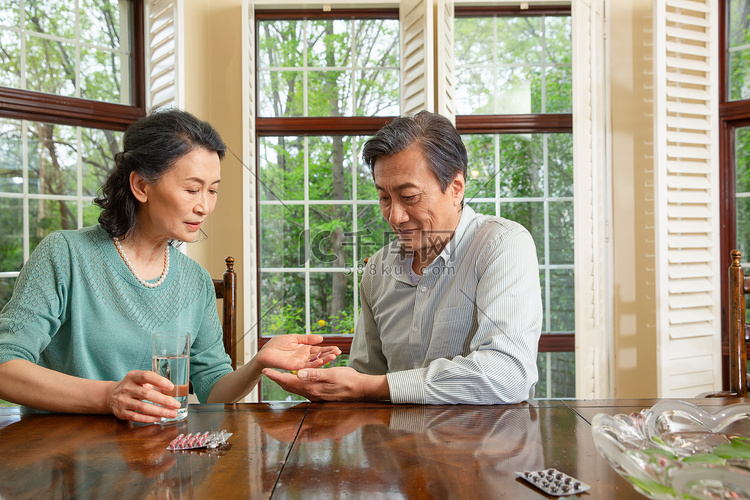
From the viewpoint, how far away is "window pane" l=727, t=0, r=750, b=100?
2.77 meters

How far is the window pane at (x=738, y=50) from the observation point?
2768mm

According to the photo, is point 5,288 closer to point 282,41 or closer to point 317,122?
point 317,122

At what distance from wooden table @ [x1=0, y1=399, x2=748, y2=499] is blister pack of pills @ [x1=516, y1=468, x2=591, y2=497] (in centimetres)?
1

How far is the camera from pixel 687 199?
2635 mm

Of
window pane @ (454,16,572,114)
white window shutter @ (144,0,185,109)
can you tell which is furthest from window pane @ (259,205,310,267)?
window pane @ (454,16,572,114)

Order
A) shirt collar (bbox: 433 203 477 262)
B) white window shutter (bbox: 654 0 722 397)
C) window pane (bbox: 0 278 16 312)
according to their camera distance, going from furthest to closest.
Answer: white window shutter (bbox: 654 0 722 397)
window pane (bbox: 0 278 16 312)
shirt collar (bbox: 433 203 477 262)

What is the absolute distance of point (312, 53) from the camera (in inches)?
126

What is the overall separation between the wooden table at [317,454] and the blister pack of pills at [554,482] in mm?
12

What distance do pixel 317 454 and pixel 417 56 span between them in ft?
7.98

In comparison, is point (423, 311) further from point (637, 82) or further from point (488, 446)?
point (637, 82)

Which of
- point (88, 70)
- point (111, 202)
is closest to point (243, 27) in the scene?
point (88, 70)

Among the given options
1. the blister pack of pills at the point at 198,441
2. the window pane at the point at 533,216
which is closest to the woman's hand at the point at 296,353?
the blister pack of pills at the point at 198,441

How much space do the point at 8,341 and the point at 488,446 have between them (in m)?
1.02

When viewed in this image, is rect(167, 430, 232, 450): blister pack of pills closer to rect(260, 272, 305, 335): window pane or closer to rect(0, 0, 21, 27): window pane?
rect(260, 272, 305, 335): window pane
